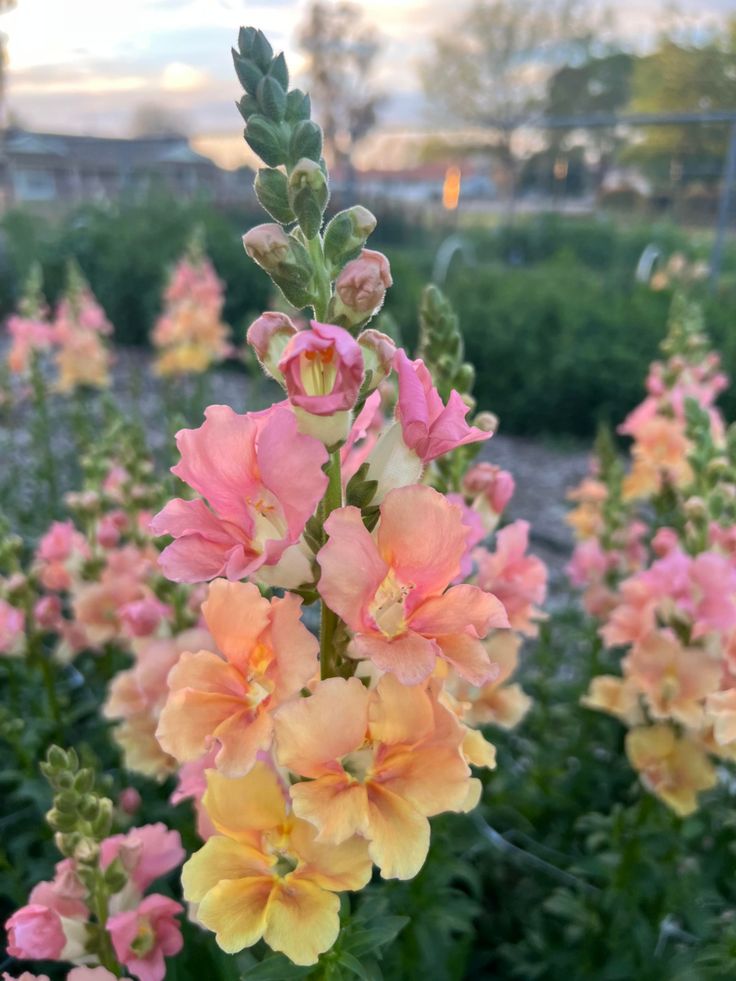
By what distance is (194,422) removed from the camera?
7.03m

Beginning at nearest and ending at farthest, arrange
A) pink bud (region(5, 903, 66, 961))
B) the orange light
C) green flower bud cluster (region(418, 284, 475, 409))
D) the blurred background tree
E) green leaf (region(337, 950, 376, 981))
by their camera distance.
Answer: green leaf (region(337, 950, 376, 981)) → pink bud (region(5, 903, 66, 961)) → green flower bud cluster (region(418, 284, 475, 409)) → the blurred background tree → the orange light

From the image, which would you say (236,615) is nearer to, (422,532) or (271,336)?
(422,532)

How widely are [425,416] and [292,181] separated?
383 mm

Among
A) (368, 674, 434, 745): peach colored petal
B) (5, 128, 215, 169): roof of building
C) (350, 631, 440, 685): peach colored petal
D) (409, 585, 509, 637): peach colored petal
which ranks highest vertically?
(5, 128, 215, 169): roof of building

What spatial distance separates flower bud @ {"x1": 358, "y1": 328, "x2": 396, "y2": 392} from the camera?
3.89 feet

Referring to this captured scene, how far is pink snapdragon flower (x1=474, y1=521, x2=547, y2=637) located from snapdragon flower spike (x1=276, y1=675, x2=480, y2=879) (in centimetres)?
80

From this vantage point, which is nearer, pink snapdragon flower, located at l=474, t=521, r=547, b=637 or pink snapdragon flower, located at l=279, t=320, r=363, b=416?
pink snapdragon flower, located at l=279, t=320, r=363, b=416

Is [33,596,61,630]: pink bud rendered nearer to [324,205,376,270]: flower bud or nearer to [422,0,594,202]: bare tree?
[324,205,376,270]: flower bud

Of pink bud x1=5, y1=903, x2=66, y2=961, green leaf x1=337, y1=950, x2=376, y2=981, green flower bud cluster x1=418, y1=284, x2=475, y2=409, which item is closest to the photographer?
green leaf x1=337, y1=950, x2=376, y2=981

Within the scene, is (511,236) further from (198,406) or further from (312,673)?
(312,673)

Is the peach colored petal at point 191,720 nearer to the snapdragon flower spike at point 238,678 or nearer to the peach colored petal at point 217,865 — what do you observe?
the snapdragon flower spike at point 238,678

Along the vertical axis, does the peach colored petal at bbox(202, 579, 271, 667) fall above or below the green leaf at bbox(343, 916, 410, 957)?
above

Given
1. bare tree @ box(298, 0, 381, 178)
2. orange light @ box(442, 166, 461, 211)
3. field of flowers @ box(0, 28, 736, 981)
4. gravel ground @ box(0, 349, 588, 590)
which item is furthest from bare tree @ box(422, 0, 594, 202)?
field of flowers @ box(0, 28, 736, 981)

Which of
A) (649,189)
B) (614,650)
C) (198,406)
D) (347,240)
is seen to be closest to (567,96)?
(649,189)
